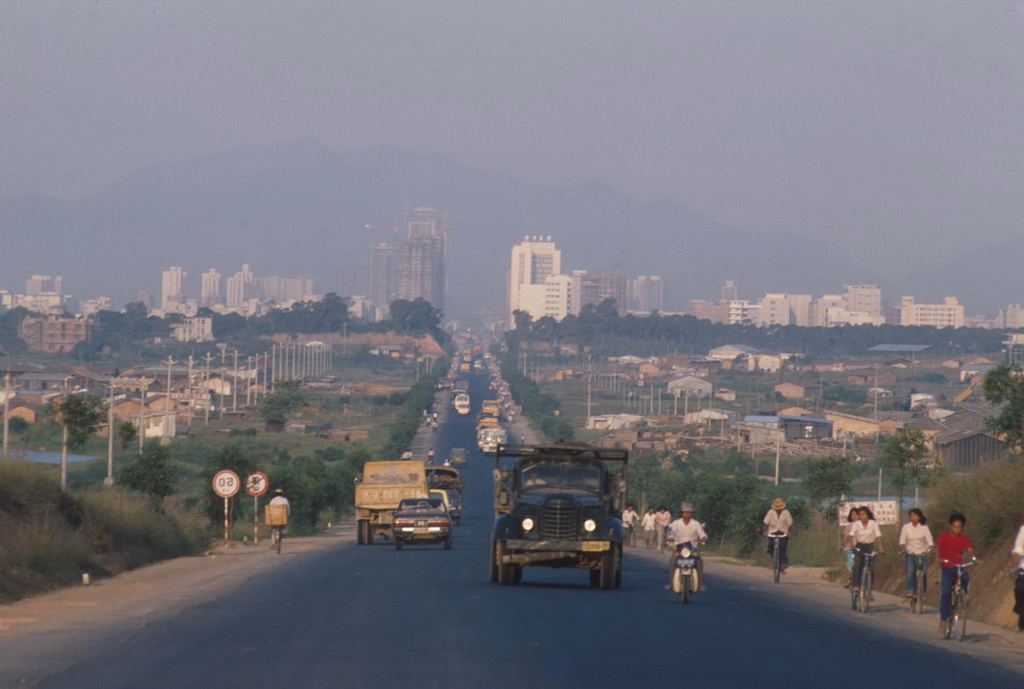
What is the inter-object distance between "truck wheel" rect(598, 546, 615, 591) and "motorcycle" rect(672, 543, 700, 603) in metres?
1.38

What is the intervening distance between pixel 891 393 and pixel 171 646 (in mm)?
147174

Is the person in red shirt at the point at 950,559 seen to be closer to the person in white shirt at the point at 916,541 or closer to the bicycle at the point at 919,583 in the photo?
the person in white shirt at the point at 916,541

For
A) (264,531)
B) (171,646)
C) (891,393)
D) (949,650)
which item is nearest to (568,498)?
(949,650)

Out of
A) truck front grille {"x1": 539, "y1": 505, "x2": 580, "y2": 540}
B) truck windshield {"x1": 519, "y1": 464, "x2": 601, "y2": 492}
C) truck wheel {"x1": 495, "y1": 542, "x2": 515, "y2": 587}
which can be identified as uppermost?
truck windshield {"x1": 519, "y1": 464, "x2": 601, "y2": 492}

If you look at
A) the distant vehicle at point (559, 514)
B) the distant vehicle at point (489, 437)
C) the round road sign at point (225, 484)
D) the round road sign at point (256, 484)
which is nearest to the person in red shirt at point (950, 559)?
the distant vehicle at point (559, 514)

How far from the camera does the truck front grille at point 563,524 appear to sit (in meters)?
20.3

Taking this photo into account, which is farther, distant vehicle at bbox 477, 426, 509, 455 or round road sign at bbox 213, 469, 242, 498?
distant vehicle at bbox 477, 426, 509, 455

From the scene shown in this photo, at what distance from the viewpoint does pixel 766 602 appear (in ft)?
67.4

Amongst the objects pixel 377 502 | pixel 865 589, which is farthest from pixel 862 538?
pixel 377 502

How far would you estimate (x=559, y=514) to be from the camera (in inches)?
802

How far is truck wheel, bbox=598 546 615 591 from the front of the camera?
811 inches

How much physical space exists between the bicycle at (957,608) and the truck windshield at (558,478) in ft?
20.7

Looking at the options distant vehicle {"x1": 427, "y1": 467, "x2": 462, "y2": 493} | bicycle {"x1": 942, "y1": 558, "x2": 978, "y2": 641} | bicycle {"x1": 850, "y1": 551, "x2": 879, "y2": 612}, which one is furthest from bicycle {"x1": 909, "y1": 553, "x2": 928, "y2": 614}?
distant vehicle {"x1": 427, "y1": 467, "x2": 462, "y2": 493}

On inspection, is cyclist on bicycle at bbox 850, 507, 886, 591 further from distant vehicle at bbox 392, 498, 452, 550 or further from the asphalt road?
distant vehicle at bbox 392, 498, 452, 550
